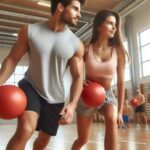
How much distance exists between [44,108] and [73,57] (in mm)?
483

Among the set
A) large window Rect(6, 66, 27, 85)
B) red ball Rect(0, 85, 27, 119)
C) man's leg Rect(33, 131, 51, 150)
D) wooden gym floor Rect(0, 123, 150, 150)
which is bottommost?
wooden gym floor Rect(0, 123, 150, 150)

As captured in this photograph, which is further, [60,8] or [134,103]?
[134,103]

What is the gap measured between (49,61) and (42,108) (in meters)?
0.40

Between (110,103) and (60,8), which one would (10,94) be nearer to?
(60,8)

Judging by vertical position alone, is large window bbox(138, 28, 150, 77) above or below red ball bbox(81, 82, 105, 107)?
above

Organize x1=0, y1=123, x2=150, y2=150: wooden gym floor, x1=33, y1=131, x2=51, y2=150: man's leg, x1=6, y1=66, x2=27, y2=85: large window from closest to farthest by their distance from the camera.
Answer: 1. x1=33, y1=131, x2=51, y2=150: man's leg
2. x1=0, y1=123, x2=150, y2=150: wooden gym floor
3. x1=6, y1=66, x2=27, y2=85: large window

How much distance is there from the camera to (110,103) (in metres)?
3.03

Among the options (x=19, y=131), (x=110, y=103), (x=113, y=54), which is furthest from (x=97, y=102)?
(x=19, y=131)

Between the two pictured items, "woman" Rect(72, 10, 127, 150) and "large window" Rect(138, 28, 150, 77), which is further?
"large window" Rect(138, 28, 150, 77)

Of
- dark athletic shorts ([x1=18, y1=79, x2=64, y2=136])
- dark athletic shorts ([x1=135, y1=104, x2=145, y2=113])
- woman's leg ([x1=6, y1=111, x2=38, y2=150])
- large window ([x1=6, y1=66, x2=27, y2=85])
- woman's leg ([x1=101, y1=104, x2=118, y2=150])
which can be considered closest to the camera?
woman's leg ([x1=6, y1=111, x2=38, y2=150])

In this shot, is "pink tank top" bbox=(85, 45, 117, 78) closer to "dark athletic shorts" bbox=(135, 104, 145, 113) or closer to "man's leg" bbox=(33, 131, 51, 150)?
"man's leg" bbox=(33, 131, 51, 150)

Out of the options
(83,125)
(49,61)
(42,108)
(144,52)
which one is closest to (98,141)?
(83,125)

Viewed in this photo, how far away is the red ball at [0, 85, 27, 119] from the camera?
2.16m

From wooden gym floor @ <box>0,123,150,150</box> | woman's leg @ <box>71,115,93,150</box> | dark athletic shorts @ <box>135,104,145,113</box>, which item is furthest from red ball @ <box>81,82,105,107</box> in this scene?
dark athletic shorts @ <box>135,104,145,113</box>
